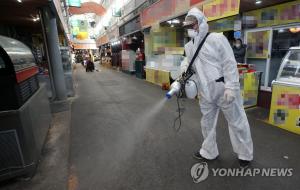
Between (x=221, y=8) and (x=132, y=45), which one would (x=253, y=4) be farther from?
(x=132, y=45)

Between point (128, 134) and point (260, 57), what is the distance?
460cm

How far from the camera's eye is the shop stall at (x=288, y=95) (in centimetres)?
356

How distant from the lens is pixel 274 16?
529cm

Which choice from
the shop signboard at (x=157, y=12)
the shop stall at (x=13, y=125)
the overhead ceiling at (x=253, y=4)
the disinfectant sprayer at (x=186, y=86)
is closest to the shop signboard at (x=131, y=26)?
the shop signboard at (x=157, y=12)

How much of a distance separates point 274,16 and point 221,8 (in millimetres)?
1554

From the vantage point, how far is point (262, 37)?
5699 millimetres

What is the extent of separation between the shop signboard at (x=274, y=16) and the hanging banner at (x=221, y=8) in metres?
1.38

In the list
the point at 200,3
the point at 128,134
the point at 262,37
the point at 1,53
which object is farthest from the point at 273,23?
the point at 1,53

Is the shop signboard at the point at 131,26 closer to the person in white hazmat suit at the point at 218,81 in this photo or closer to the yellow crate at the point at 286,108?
the yellow crate at the point at 286,108

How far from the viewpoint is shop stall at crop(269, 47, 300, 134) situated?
3561 mm

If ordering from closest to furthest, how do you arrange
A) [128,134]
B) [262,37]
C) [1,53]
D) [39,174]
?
[1,53], [39,174], [128,134], [262,37]

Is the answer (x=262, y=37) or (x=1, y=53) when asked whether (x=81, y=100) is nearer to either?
(x=1, y=53)

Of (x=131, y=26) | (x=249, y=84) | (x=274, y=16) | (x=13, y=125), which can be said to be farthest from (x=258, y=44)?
(x=131, y=26)

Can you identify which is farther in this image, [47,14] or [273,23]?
[47,14]
